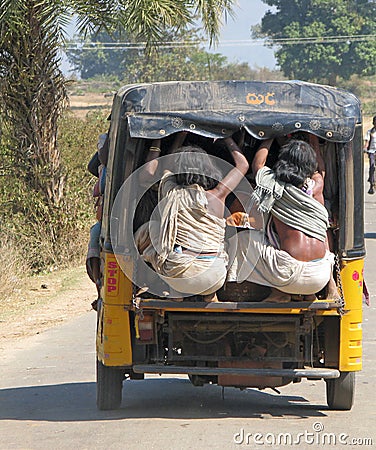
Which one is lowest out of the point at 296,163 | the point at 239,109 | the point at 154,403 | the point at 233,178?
Result: the point at 154,403

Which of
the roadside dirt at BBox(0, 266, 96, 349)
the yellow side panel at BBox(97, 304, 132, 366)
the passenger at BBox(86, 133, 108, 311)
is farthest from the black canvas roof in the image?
the roadside dirt at BBox(0, 266, 96, 349)

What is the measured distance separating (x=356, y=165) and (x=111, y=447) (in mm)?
2532

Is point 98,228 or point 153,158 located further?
point 98,228

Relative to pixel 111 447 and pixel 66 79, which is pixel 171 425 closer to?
pixel 111 447

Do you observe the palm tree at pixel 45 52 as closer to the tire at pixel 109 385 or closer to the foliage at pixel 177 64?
the tire at pixel 109 385

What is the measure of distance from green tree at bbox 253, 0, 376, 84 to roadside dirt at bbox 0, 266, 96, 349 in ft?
183

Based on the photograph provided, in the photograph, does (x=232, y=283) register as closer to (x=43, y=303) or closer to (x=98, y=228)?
(x=98, y=228)

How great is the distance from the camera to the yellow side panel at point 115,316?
6832mm

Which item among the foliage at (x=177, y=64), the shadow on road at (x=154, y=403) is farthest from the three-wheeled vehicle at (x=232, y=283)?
the foliage at (x=177, y=64)

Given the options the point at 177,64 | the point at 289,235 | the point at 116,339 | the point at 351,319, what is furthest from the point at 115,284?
the point at 177,64

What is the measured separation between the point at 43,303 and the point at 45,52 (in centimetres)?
424

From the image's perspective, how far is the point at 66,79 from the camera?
53.2 ft

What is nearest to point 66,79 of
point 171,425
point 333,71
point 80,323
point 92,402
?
point 80,323

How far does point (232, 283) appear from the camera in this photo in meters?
6.74
